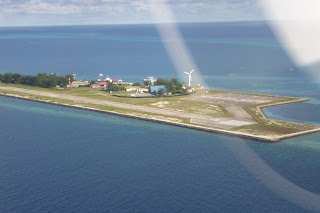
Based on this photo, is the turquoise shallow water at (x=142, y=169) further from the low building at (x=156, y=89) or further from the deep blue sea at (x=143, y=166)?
the low building at (x=156, y=89)

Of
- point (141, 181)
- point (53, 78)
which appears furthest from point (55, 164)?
point (53, 78)

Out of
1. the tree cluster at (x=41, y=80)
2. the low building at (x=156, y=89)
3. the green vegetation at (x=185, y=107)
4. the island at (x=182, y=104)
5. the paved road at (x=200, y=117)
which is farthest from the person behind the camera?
the tree cluster at (x=41, y=80)

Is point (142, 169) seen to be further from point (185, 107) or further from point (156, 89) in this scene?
point (156, 89)

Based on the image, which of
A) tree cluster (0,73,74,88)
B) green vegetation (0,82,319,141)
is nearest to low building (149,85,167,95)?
green vegetation (0,82,319,141)

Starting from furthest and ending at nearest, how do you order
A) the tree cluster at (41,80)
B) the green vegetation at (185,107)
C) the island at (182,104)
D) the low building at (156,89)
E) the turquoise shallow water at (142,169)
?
the tree cluster at (41,80) < the low building at (156,89) < the island at (182,104) < the green vegetation at (185,107) < the turquoise shallow water at (142,169)

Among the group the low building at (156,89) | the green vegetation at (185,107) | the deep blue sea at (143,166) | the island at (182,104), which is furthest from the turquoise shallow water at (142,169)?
the low building at (156,89)

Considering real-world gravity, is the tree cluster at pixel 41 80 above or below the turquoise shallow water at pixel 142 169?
above

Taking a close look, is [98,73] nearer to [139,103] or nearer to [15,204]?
[139,103]
